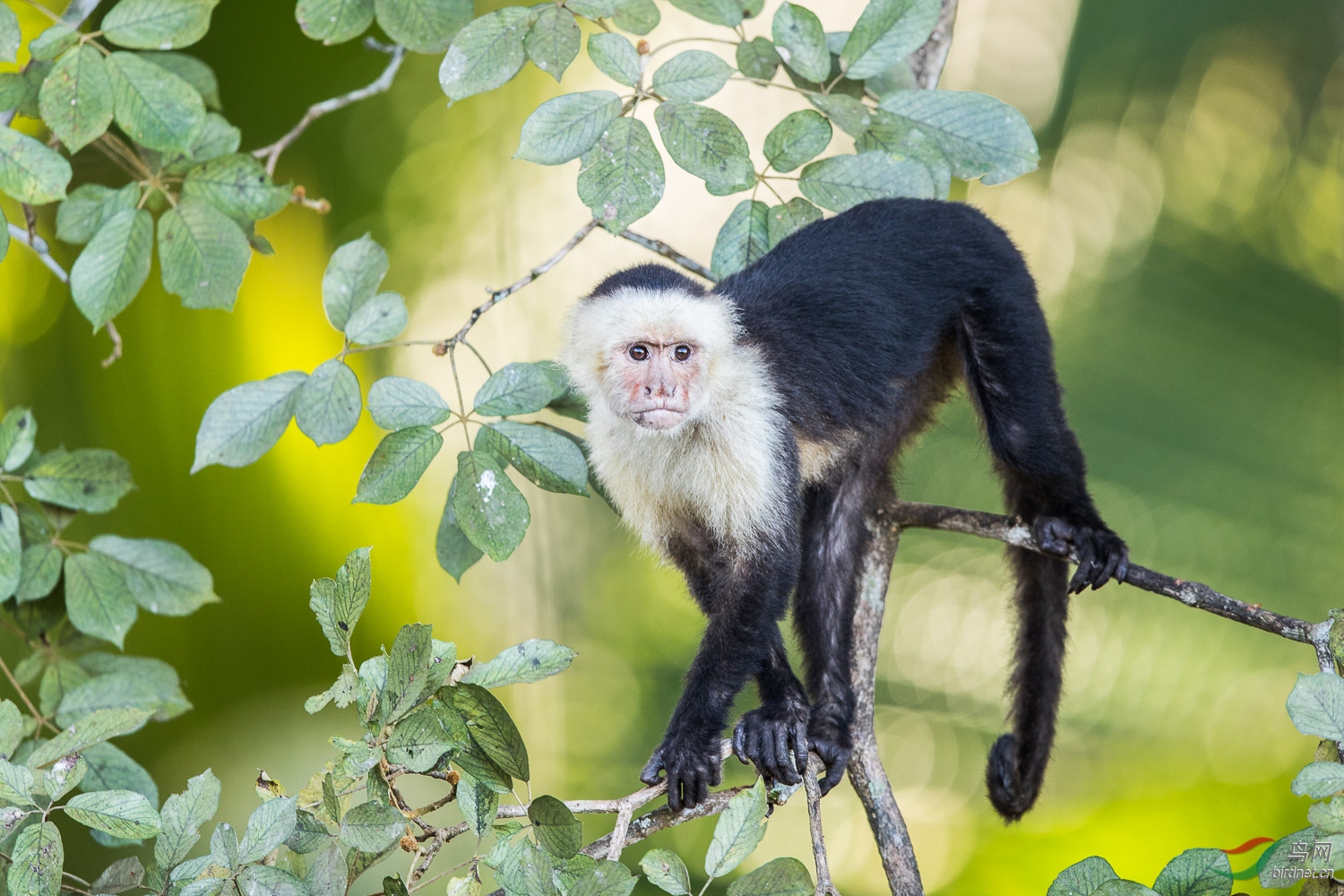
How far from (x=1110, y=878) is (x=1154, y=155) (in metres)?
2.22

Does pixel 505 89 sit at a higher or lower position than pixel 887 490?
higher

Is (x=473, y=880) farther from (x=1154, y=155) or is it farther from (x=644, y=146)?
(x=1154, y=155)

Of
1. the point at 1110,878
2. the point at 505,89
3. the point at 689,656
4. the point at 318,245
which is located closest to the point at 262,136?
the point at 318,245

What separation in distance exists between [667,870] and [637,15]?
1.29 meters

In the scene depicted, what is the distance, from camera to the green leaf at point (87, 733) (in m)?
1.39

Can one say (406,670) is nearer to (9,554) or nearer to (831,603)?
(9,554)

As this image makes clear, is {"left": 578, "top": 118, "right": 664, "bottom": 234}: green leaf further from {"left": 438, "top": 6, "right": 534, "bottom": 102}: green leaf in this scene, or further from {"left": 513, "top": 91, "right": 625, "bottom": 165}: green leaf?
{"left": 438, "top": 6, "right": 534, "bottom": 102}: green leaf

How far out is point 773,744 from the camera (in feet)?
6.02

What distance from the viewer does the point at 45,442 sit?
2.88 metres

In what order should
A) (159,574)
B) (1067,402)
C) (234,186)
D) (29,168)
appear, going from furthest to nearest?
(1067,402)
(159,574)
(234,186)
(29,168)

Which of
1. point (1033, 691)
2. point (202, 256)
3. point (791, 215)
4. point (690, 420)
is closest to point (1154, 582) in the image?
point (1033, 691)

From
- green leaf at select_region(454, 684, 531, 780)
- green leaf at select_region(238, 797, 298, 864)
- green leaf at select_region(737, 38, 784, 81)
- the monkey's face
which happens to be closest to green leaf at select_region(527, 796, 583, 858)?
green leaf at select_region(454, 684, 531, 780)

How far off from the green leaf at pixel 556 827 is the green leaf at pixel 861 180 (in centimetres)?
113

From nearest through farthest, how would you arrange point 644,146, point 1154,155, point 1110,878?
point 1110,878 → point 644,146 → point 1154,155
